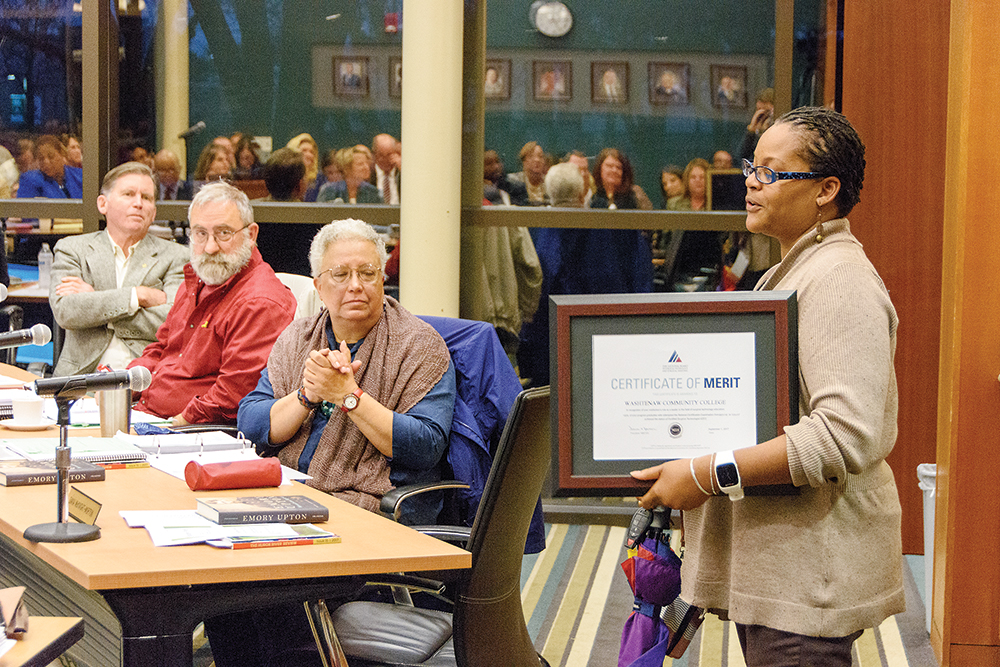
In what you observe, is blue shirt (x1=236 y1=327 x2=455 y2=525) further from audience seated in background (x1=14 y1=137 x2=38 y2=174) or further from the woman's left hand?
audience seated in background (x1=14 y1=137 x2=38 y2=174)

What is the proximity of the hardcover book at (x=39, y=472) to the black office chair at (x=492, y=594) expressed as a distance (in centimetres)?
68

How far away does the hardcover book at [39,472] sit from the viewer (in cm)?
243

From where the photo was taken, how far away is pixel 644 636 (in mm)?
1950

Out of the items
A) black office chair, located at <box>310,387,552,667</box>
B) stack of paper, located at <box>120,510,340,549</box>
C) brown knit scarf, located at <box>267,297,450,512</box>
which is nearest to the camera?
stack of paper, located at <box>120,510,340,549</box>

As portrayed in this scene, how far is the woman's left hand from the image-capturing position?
176 cm

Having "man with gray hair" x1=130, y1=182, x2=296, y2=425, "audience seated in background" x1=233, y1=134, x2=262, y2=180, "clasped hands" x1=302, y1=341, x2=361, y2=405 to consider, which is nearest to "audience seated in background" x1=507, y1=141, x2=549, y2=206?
"audience seated in background" x1=233, y1=134, x2=262, y2=180

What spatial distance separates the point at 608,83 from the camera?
5.35 m

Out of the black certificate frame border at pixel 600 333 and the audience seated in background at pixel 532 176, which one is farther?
the audience seated in background at pixel 532 176

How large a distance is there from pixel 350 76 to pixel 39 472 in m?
3.53

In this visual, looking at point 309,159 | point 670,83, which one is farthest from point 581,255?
point 309,159

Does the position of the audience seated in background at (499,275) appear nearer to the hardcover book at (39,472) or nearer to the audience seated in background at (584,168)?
the audience seated in background at (584,168)

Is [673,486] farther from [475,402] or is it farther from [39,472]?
[39,472]

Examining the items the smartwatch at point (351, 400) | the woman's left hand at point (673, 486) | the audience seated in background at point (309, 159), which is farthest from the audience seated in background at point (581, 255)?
the woman's left hand at point (673, 486)

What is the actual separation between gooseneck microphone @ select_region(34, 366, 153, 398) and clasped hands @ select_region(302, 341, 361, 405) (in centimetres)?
72
